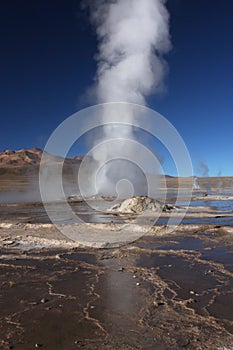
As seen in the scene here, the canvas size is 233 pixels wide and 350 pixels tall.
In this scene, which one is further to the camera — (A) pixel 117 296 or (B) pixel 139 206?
(B) pixel 139 206

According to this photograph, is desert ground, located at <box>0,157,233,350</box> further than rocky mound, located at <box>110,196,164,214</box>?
No

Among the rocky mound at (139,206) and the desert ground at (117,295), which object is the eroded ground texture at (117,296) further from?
the rocky mound at (139,206)

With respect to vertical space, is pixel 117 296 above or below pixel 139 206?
below

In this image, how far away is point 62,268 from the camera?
9.06m

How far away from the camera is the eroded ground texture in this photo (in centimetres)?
497

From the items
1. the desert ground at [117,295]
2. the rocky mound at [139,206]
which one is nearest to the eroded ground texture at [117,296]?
the desert ground at [117,295]

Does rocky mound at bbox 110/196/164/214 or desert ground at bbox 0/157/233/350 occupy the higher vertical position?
rocky mound at bbox 110/196/164/214

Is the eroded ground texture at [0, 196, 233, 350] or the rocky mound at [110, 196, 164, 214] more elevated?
the rocky mound at [110, 196, 164, 214]

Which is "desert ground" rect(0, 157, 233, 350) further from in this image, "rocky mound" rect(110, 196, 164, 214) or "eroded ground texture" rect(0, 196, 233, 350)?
"rocky mound" rect(110, 196, 164, 214)

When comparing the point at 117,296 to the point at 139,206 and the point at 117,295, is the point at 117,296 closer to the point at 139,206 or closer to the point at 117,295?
the point at 117,295

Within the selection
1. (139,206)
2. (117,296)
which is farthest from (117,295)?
(139,206)

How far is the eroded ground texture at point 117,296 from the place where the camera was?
196 inches

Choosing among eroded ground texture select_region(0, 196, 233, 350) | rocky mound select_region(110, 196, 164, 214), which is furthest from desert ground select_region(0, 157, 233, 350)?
rocky mound select_region(110, 196, 164, 214)

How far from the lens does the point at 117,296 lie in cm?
679
